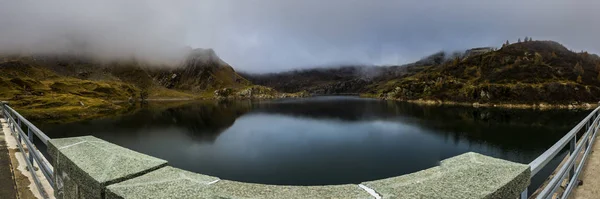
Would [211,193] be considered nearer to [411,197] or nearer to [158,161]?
[158,161]

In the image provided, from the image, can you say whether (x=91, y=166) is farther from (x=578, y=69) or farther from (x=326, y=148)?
(x=578, y=69)

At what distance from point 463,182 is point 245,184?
7.36 ft

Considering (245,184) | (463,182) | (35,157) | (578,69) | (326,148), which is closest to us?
(463,182)

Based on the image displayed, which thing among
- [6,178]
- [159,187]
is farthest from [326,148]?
[159,187]

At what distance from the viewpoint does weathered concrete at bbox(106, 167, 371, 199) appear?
260 cm

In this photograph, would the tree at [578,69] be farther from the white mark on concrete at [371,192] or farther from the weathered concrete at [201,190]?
the weathered concrete at [201,190]

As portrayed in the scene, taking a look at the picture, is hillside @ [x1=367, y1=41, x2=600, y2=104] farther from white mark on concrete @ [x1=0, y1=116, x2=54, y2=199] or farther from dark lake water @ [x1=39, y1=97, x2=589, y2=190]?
white mark on concrete @ [x1=0, y1=116, x2=54, y2=199]

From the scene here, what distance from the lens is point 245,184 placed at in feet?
10.1

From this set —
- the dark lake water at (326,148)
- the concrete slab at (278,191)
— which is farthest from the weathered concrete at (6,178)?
the dark lake water at (326,148)

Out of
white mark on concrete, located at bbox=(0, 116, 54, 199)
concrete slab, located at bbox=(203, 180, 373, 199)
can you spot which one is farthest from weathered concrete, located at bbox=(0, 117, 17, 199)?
concrete slab, located at bbox=(203, 180, 373, 199)

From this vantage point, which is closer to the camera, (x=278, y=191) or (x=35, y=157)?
(x=278, y=191)

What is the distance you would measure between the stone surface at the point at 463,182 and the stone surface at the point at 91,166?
2.59 meters

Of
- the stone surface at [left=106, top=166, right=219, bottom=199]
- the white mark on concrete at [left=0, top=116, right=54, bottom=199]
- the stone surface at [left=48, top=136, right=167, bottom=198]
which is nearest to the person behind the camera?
the stone surface at [left=106, top=166, right=219, bottom=199]

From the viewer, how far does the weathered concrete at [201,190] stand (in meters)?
2.60
